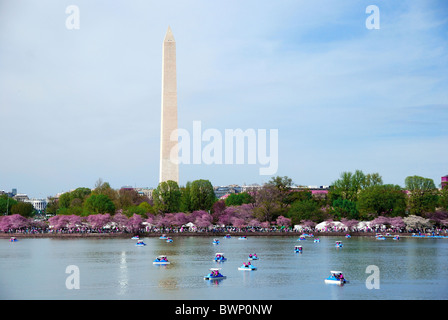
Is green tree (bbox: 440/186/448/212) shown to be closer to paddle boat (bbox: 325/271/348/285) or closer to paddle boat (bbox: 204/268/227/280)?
paddle boat (bbox: 325/271/348/285)

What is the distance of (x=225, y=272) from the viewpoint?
42031 millimetres

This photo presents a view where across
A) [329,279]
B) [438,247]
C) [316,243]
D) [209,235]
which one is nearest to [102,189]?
[209,235]

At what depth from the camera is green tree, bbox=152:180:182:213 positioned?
85.4 metres

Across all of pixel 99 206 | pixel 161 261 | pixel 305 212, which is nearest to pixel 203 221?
pixel 305 212

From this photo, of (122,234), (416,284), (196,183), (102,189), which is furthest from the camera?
(102,189)

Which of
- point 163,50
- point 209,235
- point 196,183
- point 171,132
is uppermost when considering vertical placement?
point 163,50

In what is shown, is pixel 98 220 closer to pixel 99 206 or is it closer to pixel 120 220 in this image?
pixel 120 220

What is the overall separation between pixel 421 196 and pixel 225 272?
171 feet

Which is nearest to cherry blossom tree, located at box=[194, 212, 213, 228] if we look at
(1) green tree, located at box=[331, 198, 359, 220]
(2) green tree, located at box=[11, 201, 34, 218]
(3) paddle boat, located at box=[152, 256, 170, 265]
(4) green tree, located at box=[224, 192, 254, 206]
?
(1) green tree, located at box=[331, 198, 359, 220]

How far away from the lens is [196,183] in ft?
295

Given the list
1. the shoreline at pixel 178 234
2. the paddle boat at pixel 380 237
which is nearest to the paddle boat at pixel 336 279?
the paddle boat at pixel 380 237
